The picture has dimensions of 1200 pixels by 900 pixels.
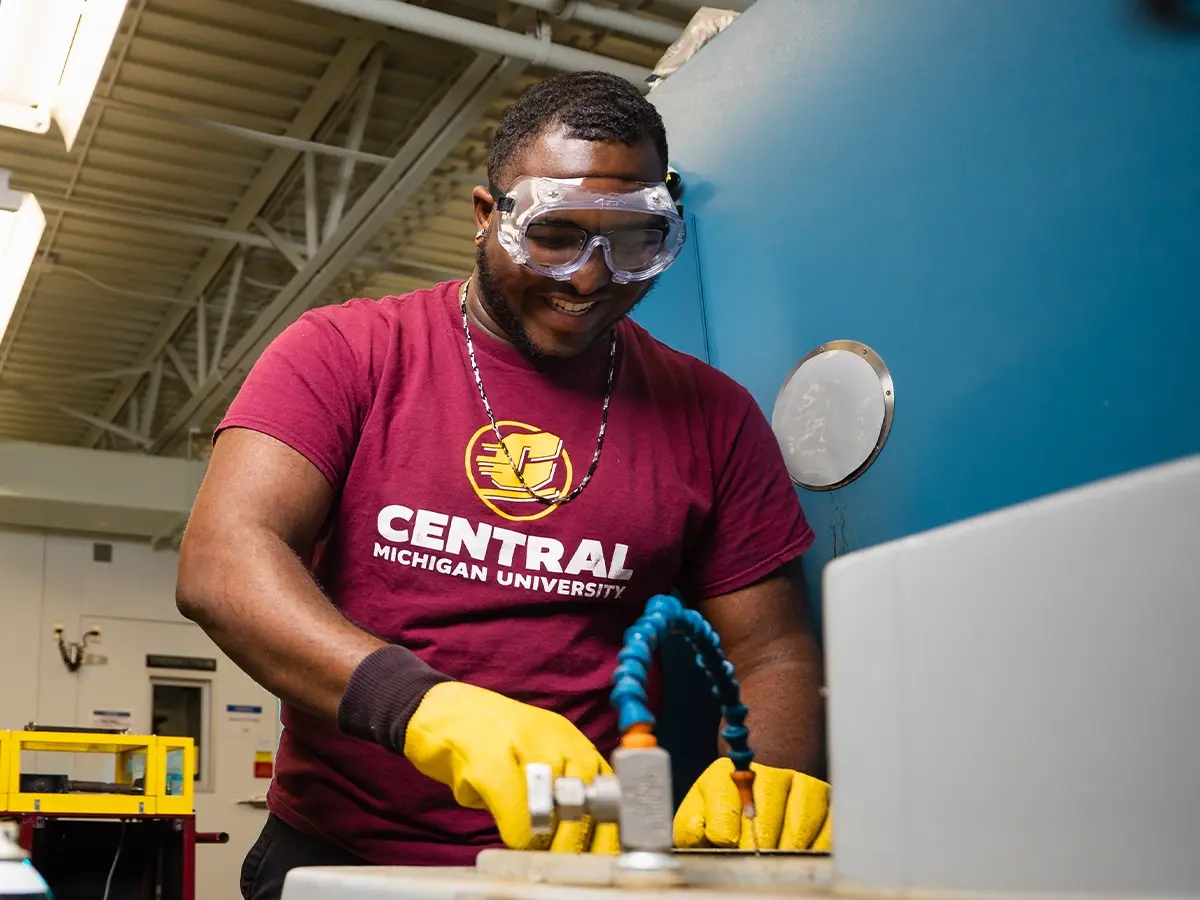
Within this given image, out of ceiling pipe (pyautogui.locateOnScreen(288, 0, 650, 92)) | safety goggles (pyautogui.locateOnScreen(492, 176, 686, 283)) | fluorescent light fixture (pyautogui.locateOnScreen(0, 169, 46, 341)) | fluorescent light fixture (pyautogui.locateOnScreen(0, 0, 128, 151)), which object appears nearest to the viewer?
safety goggles (pyautogui.locateOnScreen(492, 176, 686, 283))

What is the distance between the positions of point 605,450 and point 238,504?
42cm

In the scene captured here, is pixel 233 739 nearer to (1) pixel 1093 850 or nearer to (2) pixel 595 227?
(2) pixel 595 227

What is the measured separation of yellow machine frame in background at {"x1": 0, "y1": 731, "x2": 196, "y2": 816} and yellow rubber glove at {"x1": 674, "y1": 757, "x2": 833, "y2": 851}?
12.2ft

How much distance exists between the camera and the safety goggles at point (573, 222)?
1348 mm

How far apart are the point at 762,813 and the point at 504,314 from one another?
64 centimetres

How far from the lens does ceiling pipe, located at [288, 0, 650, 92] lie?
405 cm

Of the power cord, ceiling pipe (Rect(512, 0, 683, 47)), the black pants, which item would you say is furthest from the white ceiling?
the black pants

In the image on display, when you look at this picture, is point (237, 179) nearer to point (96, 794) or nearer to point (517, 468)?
point (96, 794)

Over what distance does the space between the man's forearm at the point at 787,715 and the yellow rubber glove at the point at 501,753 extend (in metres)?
0.47

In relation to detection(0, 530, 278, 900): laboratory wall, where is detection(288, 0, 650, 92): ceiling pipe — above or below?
above

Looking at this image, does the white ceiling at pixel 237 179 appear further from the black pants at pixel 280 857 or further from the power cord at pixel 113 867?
the black pants at pixel 280 857

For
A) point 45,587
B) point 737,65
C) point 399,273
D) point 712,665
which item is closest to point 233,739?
point 45,587

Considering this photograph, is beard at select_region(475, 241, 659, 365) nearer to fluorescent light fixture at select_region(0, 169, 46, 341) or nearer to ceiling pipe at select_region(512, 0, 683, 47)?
ceiling pipe at select_region(512, 0, 683, 47)

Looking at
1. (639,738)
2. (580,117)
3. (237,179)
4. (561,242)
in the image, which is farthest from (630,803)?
(237,179)
